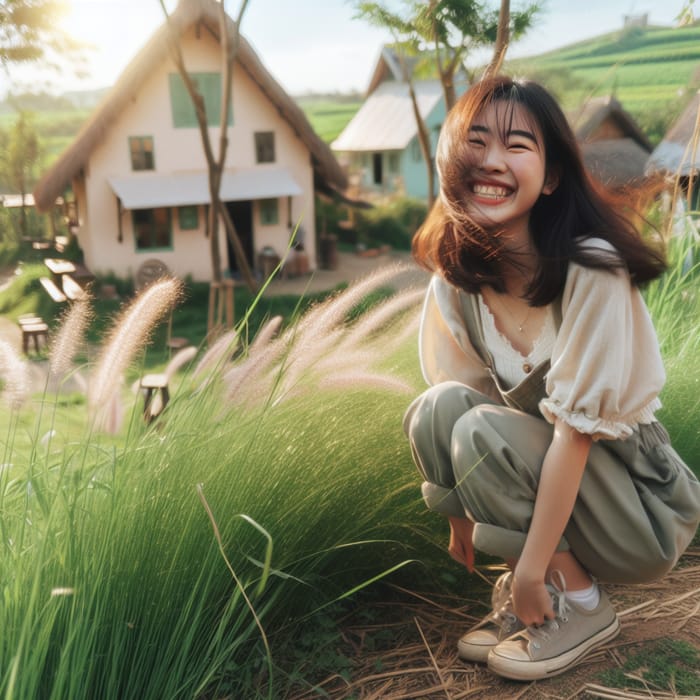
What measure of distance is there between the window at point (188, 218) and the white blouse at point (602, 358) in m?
12.3

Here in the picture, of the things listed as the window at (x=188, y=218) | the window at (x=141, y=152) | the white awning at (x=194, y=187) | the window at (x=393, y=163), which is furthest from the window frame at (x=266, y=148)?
the window at (x=393, y=163)

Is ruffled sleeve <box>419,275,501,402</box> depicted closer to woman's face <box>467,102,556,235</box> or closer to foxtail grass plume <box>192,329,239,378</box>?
woman's face <box>467,102,556,235</box>

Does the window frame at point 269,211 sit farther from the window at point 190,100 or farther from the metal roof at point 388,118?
the metal roof at point 388,118

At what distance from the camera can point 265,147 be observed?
13.7 meters

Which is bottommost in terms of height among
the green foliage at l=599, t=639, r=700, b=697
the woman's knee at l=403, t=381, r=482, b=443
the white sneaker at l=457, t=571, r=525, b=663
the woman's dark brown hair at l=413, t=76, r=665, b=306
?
the green foliage at l=599, t=639, r=700, b=697

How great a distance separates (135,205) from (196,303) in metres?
1.72

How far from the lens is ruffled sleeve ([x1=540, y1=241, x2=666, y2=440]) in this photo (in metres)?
1.18

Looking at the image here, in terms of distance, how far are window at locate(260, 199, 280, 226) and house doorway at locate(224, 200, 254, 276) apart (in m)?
0.68

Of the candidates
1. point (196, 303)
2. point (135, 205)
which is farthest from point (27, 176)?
point (196, 303)

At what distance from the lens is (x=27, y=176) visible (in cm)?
1334

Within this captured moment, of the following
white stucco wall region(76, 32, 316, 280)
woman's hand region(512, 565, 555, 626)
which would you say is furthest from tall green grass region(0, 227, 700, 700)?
white stucco wall region(76, 32, 316, 280)

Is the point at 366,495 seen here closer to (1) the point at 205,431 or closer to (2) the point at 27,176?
(1) the point at 205,431

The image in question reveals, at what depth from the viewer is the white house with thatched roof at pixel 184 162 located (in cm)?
1246

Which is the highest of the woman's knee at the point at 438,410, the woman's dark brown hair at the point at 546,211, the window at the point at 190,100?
the window at the point at 190,100
